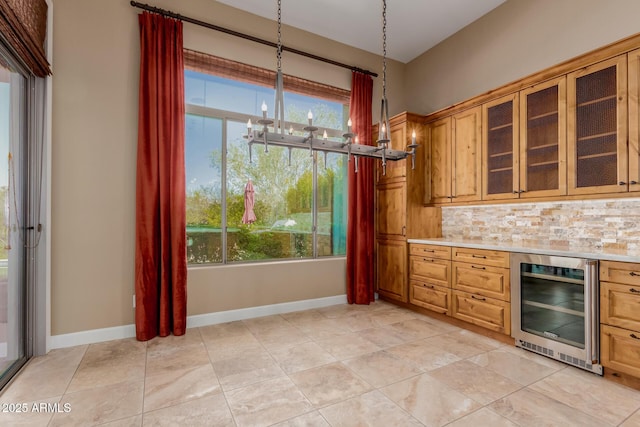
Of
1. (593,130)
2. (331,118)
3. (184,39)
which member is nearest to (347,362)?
(593,130)

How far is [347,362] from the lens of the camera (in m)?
2.57

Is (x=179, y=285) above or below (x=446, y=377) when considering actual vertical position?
above

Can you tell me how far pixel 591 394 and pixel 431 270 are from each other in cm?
176

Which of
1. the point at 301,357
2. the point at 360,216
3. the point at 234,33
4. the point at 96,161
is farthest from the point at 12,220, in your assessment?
the point at 360,216

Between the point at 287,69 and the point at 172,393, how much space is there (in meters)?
3.61

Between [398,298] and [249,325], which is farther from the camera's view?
[398,298]

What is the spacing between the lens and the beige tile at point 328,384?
6.79ft

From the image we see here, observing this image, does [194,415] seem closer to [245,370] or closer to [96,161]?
[245,370]

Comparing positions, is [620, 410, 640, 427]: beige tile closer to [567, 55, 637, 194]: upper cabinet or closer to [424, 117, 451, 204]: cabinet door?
[567, 55, 637, 194]: upper cabinet

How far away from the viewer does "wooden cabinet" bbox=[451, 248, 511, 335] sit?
295 centimetres

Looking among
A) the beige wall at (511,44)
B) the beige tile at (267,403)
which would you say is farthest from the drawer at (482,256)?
the beige tile at (267,403)

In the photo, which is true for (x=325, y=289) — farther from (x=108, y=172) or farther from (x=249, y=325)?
(x=108, y=172)

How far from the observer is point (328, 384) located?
2232 millimetres

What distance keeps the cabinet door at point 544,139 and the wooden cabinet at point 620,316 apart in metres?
0.84
